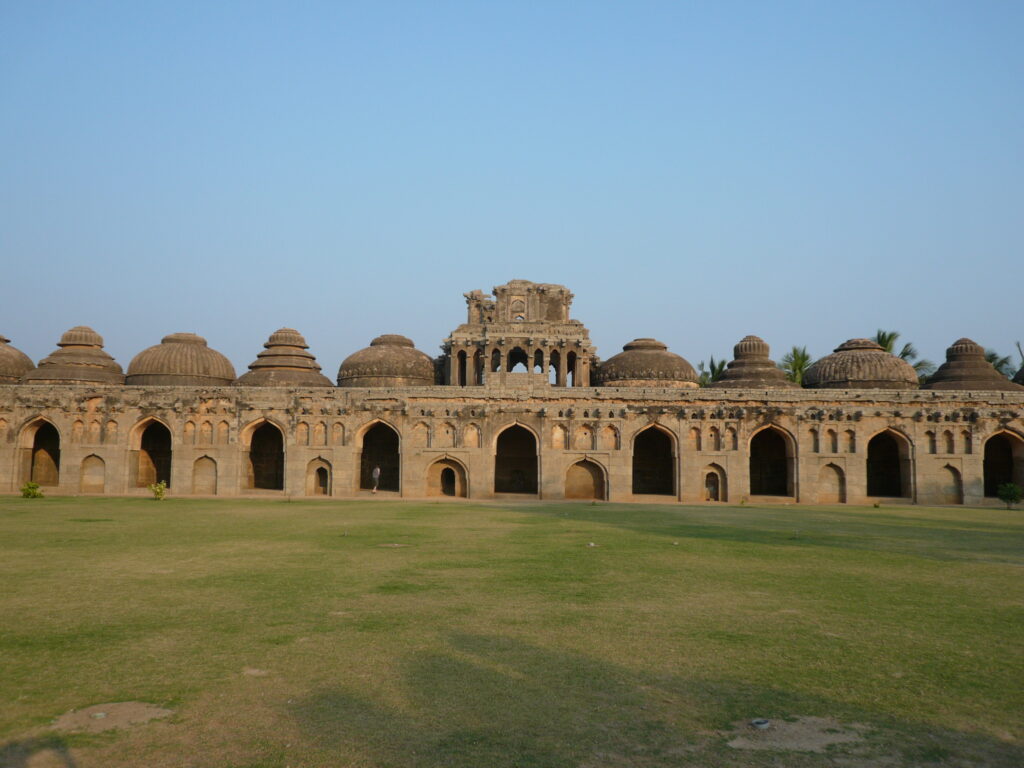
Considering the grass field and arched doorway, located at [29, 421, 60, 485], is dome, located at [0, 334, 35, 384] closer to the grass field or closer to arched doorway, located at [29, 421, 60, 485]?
arched doorway, located at [29, 421, 60, 485]

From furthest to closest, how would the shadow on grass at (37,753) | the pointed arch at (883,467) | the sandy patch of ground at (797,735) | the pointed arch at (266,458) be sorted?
the pointed arch at (266,458)
the pointed arch at (883,467)
the sandy patch of ground at (797,735)
the shadow on grass at (37,753)

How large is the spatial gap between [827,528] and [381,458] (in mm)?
24978

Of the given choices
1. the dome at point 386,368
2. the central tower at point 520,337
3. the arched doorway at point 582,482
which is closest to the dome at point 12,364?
the dome at point 386,368

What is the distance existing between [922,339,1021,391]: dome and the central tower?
19.0m

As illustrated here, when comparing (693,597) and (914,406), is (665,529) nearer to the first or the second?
(693,597)

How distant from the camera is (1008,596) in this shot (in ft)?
35.0

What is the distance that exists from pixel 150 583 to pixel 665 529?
12.7m

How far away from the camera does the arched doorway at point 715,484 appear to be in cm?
3572

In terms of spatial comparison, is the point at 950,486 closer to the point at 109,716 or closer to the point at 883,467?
the point at 883,467

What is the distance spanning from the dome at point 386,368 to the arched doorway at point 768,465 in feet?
59.4

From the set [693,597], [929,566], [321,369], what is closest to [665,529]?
[929,566]

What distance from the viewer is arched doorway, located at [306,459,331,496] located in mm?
36281

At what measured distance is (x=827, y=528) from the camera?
20.8m

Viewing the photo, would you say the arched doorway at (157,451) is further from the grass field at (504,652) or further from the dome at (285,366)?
the grass field at (504,652)
